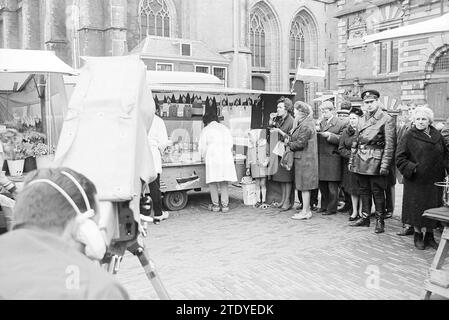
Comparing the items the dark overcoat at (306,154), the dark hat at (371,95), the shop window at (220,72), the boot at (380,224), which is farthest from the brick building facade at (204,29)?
the boot at (380,224)

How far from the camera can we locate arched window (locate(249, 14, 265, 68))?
3888 cm

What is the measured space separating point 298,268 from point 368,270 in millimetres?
793

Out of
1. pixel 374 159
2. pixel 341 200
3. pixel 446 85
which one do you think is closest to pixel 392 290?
pixel 374 159

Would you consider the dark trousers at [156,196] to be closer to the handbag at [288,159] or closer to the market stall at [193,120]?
the market stall at [193,120]

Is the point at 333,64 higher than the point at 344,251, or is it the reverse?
the point at 333,64

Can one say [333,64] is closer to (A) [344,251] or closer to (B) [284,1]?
(B) [284,1]

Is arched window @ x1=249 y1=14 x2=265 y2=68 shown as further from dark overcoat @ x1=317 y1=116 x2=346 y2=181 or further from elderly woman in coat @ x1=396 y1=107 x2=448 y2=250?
elderly woman in coat @ x1=396 y1=107 x2=448 y2=250

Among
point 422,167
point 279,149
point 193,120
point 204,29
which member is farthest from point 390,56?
A: point 422,167

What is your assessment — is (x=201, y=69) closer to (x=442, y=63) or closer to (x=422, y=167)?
(x=442, y=63)

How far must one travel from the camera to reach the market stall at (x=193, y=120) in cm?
923

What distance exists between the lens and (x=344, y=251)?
625 centimetres

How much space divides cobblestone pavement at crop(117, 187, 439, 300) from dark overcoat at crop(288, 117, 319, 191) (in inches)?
25.3

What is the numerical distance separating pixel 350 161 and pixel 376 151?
1.68 feet

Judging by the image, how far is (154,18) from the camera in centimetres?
3272
